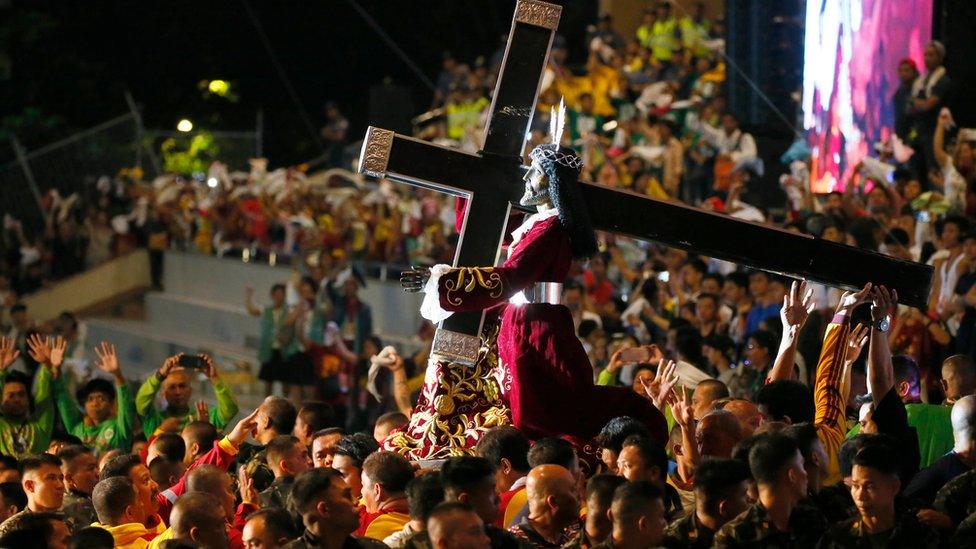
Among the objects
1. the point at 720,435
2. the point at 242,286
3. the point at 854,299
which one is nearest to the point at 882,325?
the point at 854,299

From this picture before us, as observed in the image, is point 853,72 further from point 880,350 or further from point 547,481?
point 547,481

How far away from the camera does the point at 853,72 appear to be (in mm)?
13789

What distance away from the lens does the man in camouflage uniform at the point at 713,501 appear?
208 inches

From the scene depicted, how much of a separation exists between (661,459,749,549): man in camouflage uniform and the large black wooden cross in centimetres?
167

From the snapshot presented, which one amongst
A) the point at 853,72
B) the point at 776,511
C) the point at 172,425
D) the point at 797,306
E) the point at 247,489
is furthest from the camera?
the point at 853,72

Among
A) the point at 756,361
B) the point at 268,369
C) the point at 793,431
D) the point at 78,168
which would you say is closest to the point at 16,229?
the point at 78,168

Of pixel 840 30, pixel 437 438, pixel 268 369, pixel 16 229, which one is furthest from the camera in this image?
pixel 16 229

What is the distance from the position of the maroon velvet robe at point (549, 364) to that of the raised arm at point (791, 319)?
627 millimetres

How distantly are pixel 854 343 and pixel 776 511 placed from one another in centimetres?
188

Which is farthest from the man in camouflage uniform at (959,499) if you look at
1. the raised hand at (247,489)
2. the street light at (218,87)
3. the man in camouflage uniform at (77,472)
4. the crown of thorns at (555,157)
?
the street light at (218,87)

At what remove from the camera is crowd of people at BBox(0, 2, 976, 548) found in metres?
5.39

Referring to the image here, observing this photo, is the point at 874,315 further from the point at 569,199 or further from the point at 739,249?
the point at 569,199

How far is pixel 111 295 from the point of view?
70.2 ft

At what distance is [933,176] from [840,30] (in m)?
1.60
